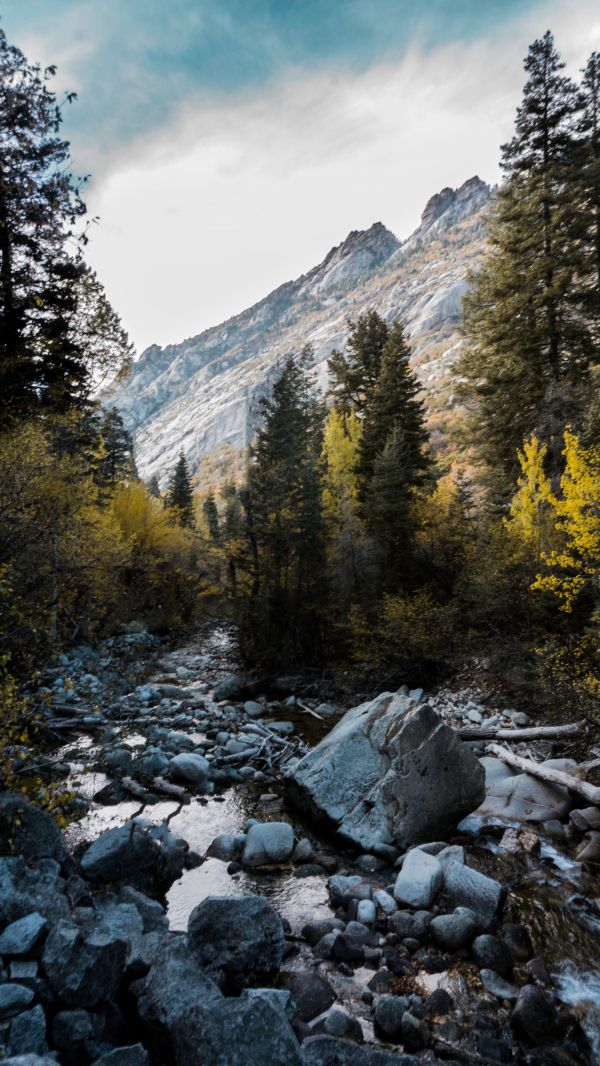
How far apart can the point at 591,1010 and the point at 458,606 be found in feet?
42.9

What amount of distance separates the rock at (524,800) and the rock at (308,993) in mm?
4647

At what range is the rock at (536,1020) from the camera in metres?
4.57

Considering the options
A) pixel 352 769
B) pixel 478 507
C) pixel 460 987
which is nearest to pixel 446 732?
pixel 352 769

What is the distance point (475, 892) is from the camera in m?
6.32

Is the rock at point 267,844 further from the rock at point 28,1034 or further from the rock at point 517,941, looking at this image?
the rock at point 28,1034

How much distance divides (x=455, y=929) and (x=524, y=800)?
3.81m

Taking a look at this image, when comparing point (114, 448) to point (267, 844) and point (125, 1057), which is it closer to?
point (267, 844)

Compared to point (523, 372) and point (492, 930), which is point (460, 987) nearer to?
point (492, 930)

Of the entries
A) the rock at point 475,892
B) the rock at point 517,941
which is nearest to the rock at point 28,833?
the rock at point 475,892

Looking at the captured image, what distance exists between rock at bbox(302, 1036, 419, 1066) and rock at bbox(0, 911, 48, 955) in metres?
2.28

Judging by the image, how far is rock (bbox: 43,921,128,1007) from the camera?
13.0 ft

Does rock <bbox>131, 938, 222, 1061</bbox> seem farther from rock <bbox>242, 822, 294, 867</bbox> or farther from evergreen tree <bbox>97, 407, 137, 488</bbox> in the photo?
evergreen tree <bbox>97, 407, 137, 488</bbox>

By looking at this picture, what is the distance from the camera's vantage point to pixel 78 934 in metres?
4.24

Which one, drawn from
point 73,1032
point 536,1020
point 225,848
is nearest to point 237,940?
point 73,1032
